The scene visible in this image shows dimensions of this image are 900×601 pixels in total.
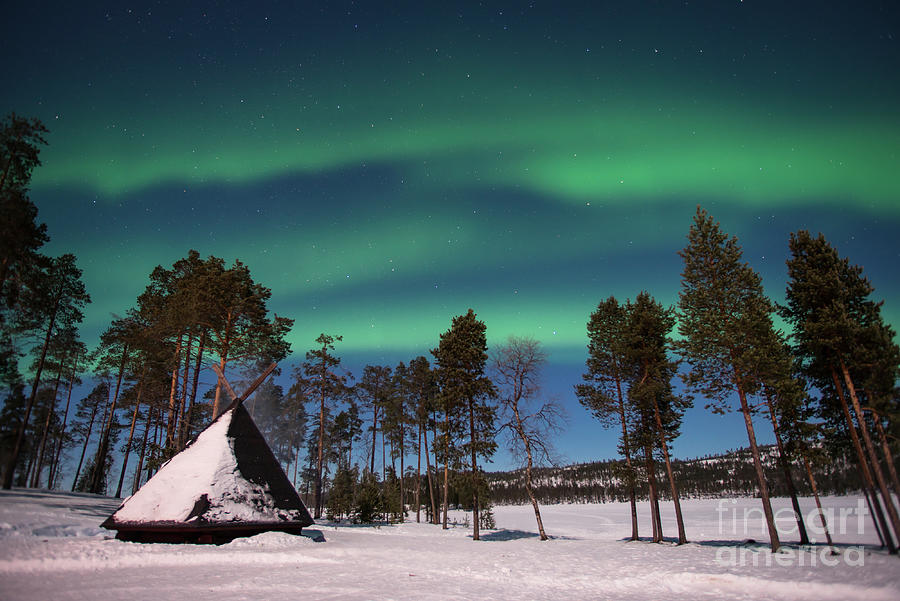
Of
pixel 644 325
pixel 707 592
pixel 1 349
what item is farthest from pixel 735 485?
pixel 1 349

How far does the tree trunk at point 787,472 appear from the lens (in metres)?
18.5

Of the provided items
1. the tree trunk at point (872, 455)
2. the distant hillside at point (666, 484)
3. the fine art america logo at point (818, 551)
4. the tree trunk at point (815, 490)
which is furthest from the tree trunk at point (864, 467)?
the distant hillside at point (666, 484)

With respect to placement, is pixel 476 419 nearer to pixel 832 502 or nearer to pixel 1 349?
pixel 832 502

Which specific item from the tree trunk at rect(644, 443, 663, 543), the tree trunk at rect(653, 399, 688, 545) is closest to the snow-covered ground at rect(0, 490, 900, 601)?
the tree trunk at rect(653, 399, 688, 545)

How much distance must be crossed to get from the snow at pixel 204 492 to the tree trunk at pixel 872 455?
55.2ft

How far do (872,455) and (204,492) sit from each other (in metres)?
22.2

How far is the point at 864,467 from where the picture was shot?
14.2 meters

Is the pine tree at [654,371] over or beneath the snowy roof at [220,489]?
over

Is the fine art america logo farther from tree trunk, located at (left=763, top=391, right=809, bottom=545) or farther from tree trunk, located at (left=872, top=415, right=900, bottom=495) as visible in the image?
tree trunk, located at (left=872, top=415, right=900, bottom=495)

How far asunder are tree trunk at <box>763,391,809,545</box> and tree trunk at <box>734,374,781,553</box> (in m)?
2.44

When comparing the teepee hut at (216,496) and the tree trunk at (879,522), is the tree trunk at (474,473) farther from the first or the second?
the tree trunk at (879,522)

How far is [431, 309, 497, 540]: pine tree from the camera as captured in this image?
2414 centimetres

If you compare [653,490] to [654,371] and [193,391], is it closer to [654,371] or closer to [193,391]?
[654,371]

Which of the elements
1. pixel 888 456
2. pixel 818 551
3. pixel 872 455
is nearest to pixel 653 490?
pixel 818 551
